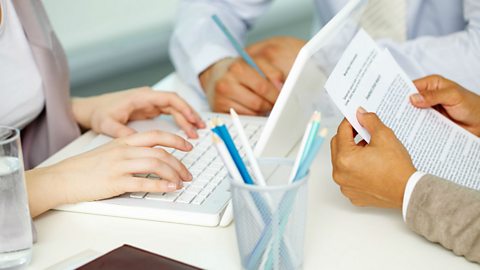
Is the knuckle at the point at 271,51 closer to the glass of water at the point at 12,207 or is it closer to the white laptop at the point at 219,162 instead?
the white laptop at the point at 219,162

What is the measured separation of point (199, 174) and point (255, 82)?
1.11ft

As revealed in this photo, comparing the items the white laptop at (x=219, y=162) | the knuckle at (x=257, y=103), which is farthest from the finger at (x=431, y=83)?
the knuckle at (x=257, y=103)

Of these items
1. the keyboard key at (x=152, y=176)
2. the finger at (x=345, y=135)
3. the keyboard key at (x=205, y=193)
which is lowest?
the keyboard key at (x=205, y=193)

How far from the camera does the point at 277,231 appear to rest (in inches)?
29.6

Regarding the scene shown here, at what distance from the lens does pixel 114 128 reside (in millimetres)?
1200

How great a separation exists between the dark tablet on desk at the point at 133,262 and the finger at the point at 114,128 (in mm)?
391

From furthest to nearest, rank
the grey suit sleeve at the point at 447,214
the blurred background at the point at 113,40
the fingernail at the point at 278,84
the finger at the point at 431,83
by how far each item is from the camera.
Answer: the blurred background at the point at 113,40 → the fingernail at the point at 278,84 → the finger at the point at 431,83 → the grey suit sleeve at the point at 447,214

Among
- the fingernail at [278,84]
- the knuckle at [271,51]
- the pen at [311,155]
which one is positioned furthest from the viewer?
the knuckle at [271,51]

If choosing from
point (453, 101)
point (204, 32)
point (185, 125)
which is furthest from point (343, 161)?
point (204, 32)

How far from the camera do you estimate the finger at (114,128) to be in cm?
119

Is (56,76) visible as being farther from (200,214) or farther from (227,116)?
→ (200,214)

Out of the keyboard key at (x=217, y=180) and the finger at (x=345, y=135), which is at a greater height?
the finger at (x=345, y=135)

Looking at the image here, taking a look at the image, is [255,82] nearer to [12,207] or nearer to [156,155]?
[156,155]

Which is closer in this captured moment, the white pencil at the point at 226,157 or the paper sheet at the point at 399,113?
the white pencil at the point at 226,157
